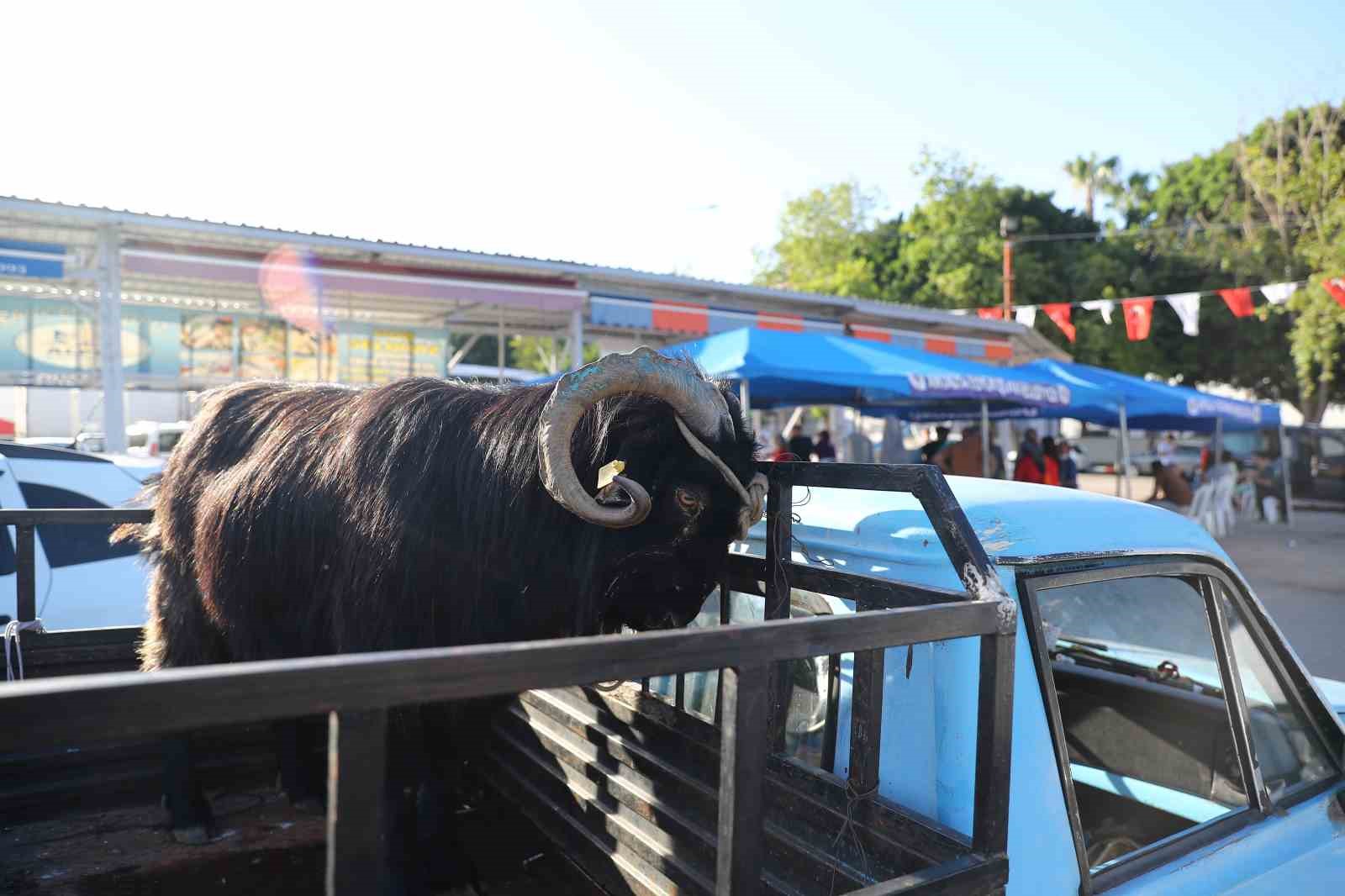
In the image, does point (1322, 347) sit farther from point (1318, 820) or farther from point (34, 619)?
point (34, 619)

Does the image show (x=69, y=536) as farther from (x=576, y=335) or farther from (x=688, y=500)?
(x=576, y=335)

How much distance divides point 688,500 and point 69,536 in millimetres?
4199

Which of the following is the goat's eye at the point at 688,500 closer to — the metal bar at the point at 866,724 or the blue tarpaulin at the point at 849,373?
the metal bar at the point at 866,724

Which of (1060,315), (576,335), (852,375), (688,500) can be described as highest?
(1060,315)

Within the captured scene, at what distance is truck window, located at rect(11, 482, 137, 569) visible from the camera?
4.70 metres

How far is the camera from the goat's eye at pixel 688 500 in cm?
253

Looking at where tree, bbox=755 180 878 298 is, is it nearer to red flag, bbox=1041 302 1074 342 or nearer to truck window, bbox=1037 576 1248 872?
red flag, bbox=1041 302 1074 342

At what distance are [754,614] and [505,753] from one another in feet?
3.48

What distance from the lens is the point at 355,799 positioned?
0.93 metres

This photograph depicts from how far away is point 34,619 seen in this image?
9.90 ft

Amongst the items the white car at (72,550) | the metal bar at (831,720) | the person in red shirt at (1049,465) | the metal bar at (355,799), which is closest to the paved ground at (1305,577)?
the person in red shirt at (1049,465)

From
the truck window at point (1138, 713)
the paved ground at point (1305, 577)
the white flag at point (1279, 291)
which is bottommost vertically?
the paved ground at point (1305, 577)

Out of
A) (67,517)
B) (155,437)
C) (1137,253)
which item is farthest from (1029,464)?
(1137,253)

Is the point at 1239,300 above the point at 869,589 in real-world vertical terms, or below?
above
